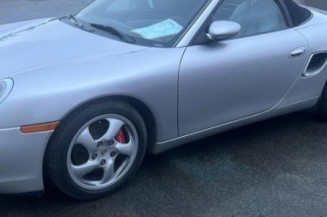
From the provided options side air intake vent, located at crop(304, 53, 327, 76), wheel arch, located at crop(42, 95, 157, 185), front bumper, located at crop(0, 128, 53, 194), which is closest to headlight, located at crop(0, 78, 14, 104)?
front bumper, located at crop(0, 128, 53, 194)

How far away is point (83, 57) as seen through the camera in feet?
9.80

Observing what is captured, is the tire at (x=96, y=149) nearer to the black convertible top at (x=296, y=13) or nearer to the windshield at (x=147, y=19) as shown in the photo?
the windshield at (x=147, y=19)

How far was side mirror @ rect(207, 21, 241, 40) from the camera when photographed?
10.6ft

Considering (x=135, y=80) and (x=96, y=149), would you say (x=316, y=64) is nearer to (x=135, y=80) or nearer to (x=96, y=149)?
(x=135, y=80)

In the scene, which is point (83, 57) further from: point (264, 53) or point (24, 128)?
point (264, 53)

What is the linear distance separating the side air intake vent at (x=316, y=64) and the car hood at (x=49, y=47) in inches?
60.3

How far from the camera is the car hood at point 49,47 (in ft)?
9.52

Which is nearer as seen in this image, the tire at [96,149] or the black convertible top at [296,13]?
the tire at [96,149]

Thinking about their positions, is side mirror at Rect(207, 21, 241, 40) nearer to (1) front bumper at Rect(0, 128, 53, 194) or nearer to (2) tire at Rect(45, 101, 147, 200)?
(2) tire at Rect(45, 101, 147, 200)

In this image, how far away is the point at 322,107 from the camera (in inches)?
169

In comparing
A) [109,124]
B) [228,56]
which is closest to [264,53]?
[228,56]

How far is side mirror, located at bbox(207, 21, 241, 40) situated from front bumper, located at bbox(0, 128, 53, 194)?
130 cm

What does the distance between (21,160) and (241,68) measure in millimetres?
1644

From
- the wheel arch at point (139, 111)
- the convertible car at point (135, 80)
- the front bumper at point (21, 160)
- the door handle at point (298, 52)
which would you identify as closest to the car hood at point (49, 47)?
the convertible car at point (135, 80)
